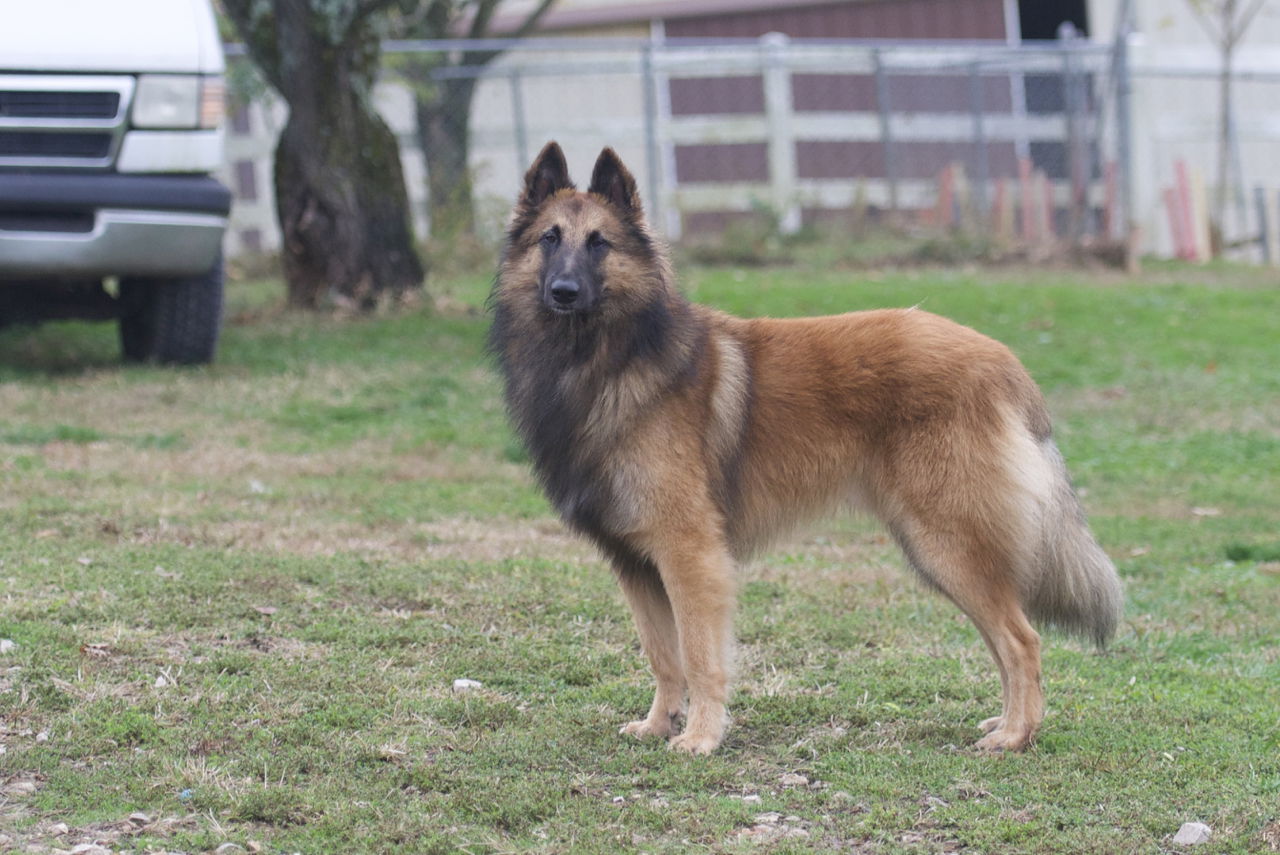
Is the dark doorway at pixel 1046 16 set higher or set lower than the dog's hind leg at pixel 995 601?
higher

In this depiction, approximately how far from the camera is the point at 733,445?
185 inches

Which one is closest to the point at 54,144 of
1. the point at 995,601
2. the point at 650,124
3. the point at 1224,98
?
the point at 995,601

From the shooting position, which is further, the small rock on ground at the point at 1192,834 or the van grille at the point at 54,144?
the van grille at the point at 54,144

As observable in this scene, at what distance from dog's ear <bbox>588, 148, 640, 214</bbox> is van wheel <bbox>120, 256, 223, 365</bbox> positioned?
5432 mm

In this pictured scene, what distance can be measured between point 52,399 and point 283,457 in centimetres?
194

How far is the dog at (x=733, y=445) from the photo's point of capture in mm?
4496

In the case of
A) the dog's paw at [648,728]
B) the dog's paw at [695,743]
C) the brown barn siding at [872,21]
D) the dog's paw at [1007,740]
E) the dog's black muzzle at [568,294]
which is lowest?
the dog's paw at [1007,740]

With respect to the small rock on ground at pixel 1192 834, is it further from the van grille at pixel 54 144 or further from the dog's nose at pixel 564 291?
the van grille at pixel 54 144

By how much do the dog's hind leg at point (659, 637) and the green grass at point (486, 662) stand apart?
19 centimetres

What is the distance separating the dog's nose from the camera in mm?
4559

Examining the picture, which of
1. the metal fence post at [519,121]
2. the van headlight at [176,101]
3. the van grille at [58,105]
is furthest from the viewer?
the metal fence post at [519,121]

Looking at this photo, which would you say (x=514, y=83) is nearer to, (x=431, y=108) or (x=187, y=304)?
(x=431, y=108)

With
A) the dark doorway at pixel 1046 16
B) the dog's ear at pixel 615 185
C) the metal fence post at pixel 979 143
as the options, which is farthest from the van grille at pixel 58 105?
the dark doorway at pixel 1046 16

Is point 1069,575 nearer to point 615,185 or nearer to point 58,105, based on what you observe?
point 615,185
